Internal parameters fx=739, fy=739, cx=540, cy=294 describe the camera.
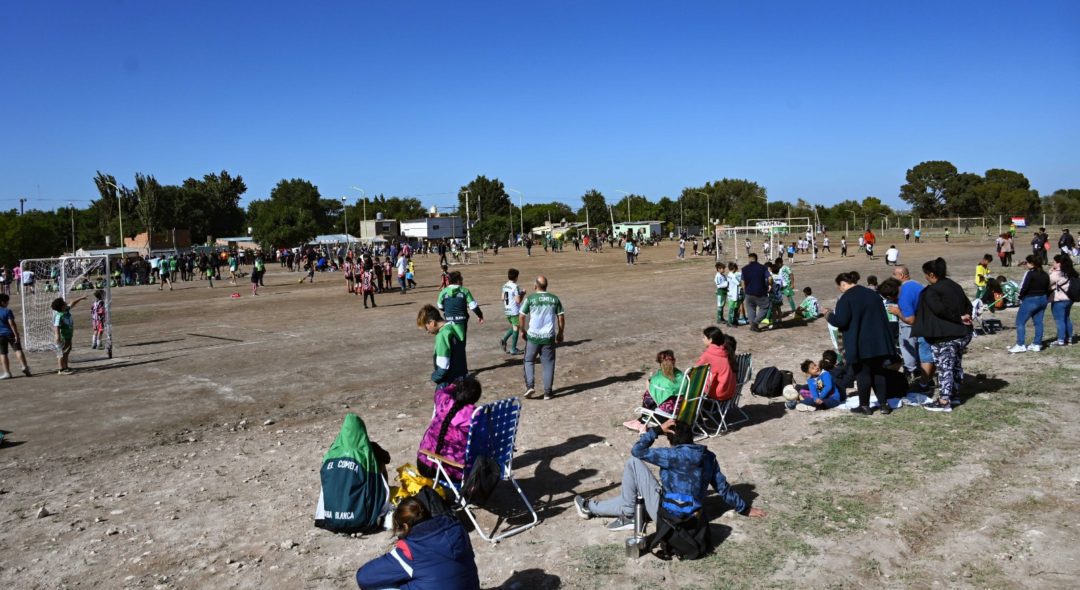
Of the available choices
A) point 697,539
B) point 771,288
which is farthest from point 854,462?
point 771,288

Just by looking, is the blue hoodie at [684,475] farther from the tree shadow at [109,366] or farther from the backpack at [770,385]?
the tree shadow at [109,366]

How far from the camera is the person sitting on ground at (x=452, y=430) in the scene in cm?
589

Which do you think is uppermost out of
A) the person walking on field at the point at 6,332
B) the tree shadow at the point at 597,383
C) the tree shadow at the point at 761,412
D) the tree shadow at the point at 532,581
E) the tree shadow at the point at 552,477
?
the person walking on field at the point at 6,332

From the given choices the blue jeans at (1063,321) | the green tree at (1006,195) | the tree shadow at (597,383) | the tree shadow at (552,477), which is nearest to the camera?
the tree shadow at (552,477)

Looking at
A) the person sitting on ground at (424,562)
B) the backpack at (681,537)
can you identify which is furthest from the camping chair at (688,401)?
the person sitting on ground at (424,562)

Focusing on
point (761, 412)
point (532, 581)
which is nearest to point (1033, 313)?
point (761, 412)

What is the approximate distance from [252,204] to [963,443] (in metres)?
137

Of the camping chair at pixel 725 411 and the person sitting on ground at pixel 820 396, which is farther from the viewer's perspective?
the person sitting on ground at pixel 820 396

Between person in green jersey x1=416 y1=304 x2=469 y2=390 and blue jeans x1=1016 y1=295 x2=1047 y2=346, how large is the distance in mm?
9446

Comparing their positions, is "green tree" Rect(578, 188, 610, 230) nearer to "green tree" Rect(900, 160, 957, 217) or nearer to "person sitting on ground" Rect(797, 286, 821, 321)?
"green tree" Rect(900, 160, 957, 217)

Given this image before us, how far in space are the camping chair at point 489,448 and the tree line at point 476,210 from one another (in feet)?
199

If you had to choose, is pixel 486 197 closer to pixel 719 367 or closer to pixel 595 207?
pixel 595 207

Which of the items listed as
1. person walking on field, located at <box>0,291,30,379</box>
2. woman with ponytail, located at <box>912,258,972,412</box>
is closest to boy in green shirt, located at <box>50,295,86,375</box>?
person walking on field, located at <box>0,291,30,379</box>

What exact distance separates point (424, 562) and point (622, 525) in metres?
2.19
